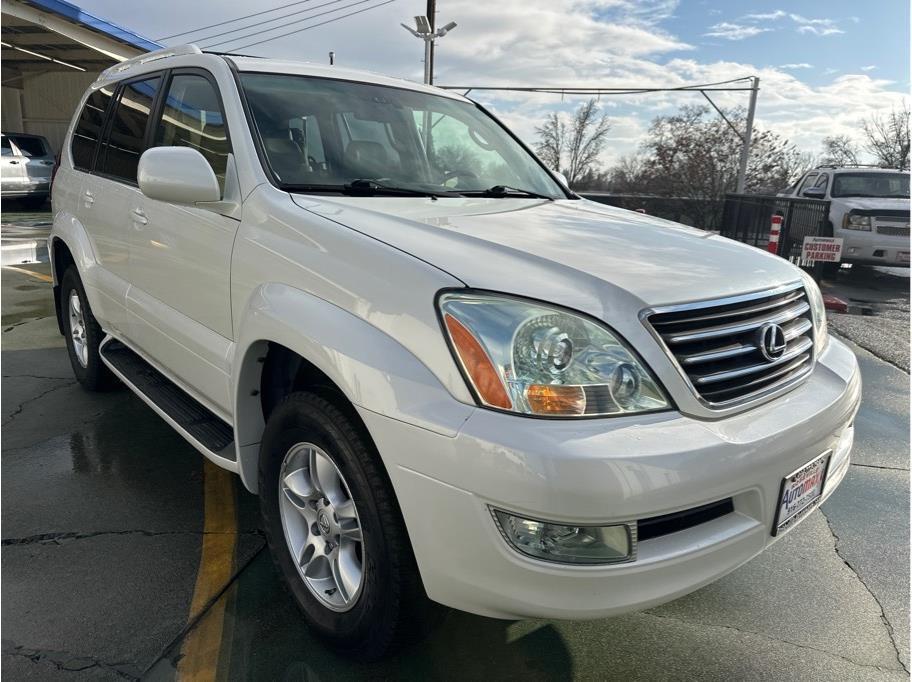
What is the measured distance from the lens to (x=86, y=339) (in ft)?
14.4

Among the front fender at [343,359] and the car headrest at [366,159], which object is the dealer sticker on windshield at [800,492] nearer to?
Answer: the front fender at [343,359]

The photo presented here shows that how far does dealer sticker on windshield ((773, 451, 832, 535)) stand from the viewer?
6.37ft

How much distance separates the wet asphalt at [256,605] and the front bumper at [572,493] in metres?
0.64

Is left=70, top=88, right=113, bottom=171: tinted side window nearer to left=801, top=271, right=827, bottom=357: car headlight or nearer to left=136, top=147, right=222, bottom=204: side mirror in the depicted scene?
left=136, top=147, right=222, bottom=204: side mirror

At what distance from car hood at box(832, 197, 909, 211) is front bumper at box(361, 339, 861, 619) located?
10.8 metres

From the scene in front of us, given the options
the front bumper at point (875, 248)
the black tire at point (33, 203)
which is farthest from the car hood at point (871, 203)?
the black tire at point (33, 203)

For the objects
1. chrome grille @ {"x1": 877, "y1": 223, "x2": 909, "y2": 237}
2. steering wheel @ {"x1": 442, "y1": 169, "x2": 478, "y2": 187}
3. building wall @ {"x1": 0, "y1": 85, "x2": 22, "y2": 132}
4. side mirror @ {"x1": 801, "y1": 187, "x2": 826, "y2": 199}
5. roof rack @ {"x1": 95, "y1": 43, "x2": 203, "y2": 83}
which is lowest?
chrome grille @ {"x1": 877, "y1": 223, "x2": 909, "y2": 237}

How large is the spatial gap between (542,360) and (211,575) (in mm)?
1716

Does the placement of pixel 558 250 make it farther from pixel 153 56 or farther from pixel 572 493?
pixel 153 56

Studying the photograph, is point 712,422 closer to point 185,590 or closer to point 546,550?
point 546,550

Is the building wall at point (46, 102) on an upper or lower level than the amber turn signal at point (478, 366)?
upper

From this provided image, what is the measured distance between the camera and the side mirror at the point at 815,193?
39.3ft

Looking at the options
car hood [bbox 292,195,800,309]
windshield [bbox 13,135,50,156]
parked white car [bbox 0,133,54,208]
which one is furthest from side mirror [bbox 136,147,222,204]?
windshield [bbox 13,135,50,156]

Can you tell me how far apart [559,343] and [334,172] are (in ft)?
4.72
